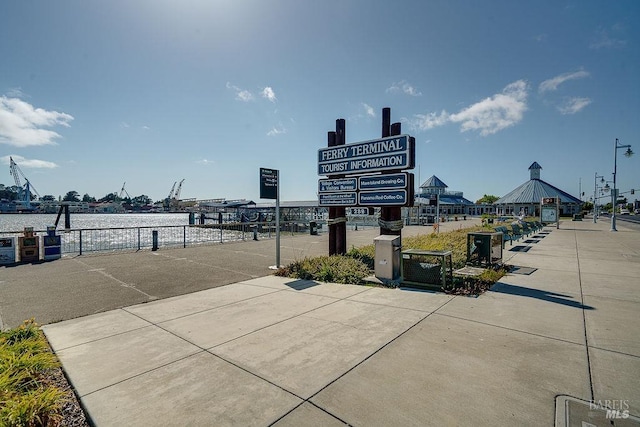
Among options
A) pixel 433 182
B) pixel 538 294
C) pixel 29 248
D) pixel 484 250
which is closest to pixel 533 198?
pixel 433 182

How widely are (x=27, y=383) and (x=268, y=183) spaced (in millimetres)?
8801

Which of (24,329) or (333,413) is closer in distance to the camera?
(333,413)

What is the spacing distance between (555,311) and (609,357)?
1.95 meters

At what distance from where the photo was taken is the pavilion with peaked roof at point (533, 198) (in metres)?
71.1

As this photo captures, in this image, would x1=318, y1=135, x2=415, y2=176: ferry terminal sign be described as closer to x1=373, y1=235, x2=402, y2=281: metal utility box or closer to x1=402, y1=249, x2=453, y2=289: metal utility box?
x1=373, y1=235, x2=402, y2=281: metal utility box

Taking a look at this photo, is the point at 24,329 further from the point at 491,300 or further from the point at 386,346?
the point at 491,300

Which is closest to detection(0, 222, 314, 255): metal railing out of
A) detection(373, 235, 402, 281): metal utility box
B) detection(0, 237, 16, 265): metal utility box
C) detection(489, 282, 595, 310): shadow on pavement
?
detection(0, 237, 16, 265): metal utility box

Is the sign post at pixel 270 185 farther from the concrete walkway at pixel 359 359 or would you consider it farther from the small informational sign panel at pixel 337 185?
the concrete walkway at pixel 359 359

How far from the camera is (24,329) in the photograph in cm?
466

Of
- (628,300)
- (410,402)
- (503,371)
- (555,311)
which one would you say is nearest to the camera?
(410,402)

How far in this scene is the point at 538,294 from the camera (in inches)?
277

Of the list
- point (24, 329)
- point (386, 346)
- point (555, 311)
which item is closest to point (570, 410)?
point (386, 346)

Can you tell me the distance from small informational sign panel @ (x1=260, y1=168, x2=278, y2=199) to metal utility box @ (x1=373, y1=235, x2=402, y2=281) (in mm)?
4686

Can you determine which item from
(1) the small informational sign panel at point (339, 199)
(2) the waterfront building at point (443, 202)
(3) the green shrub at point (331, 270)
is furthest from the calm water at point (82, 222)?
(2) the waterfront building at point (443, 202)
